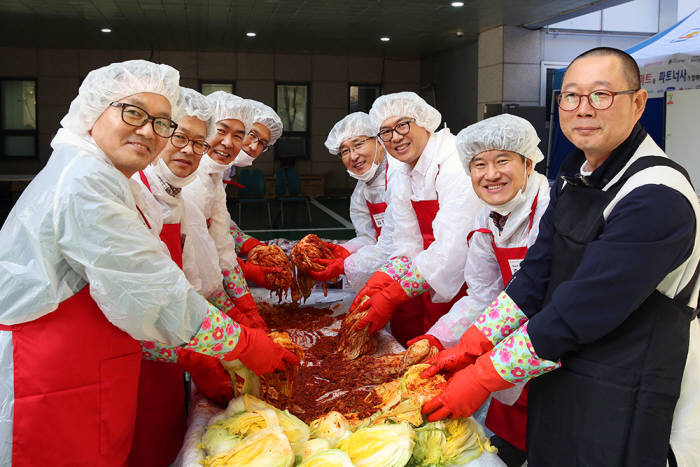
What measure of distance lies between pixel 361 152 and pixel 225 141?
1.10 m

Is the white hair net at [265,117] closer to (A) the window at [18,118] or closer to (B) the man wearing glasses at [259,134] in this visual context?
(B) the man wearing glasses at [259,134]

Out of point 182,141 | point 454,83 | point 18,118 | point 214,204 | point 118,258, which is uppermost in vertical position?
point 454,83

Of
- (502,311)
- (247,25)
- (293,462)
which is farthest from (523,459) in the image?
(247,25)

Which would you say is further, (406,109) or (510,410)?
(406,109)

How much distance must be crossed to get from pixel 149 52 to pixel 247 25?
16.1ft

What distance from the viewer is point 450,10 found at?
1151 centimetres

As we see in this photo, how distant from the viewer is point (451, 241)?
2.94 meters

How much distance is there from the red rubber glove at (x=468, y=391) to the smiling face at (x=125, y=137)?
3.99 ft

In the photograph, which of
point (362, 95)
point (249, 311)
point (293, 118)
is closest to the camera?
point (249, 311)

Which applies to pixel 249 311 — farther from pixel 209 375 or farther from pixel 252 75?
pixel 252 75

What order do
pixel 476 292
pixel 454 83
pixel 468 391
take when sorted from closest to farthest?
pixel 468 391 < pixel 476 292 < pixel 454 83

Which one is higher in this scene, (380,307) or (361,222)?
(361,222)

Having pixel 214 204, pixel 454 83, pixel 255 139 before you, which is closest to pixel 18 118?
A: pixel 454 83

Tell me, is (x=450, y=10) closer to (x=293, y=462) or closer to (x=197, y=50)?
(x=197, y=50)
